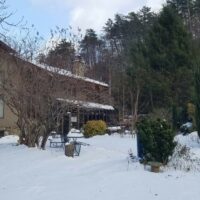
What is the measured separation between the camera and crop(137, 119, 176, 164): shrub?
1144 cm

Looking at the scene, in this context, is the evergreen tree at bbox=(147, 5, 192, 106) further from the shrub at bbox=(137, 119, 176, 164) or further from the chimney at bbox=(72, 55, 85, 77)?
the shrub at bbox=(137, 119, 176, 164)

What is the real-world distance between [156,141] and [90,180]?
8.38 feet

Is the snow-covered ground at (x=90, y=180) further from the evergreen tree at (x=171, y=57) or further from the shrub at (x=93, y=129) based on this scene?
the evergreen tree at (x=171, y=57)

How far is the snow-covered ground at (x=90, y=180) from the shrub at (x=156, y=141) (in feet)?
1.58

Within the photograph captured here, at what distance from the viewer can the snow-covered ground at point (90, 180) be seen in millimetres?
8445

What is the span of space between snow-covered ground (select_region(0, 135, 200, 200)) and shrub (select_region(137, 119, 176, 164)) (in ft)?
1.58

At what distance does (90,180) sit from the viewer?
9773 mm

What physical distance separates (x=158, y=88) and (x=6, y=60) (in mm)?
18342

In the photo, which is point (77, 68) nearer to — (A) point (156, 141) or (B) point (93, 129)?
(B) point (93, 129)

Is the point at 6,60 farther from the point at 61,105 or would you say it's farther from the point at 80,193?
the point at 80,193

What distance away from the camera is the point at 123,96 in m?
34.6

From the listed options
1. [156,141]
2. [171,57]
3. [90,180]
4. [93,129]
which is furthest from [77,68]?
[171,57]

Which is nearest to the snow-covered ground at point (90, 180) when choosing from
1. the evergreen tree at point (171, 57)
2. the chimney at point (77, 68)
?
the chimney at point (77, 68)

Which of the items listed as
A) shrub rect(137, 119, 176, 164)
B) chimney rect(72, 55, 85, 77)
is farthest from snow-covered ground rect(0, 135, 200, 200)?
chimney rect(72, 55, 85, 77)
